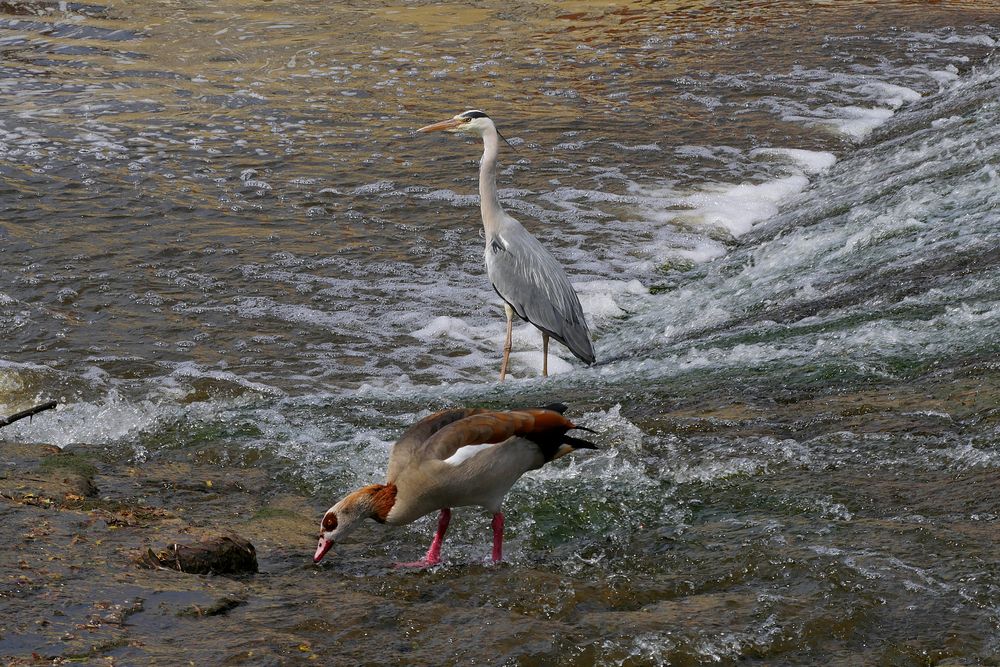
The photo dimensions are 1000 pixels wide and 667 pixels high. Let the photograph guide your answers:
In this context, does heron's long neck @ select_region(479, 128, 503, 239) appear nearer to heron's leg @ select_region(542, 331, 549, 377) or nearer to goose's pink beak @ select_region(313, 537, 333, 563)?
heron's leg @ select_region(542, 331, 549, 377)

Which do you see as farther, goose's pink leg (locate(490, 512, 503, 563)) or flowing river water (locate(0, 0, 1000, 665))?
goose's pink leg (locate(490, 512, 503, 563))

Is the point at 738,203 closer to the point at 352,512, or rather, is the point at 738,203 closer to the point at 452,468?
the point at 452,468

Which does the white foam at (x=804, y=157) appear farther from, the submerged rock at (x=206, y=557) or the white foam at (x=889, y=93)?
the submerged rock at (x=206, y=557)

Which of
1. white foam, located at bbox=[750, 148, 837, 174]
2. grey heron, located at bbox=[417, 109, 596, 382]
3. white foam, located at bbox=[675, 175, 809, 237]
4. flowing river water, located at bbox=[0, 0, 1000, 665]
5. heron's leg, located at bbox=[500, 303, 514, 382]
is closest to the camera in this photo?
flowing river water, located at bbox=[0, 0, 1000, 665]

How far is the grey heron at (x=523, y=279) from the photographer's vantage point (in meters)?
8.25

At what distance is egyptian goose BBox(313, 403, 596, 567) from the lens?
4430 millimetres

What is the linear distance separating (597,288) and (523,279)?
1566 mm

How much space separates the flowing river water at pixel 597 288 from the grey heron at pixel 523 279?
37cm

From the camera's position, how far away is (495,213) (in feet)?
29.6

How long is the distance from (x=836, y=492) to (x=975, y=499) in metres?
0.56

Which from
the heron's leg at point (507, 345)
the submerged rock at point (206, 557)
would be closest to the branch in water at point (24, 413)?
the submerged rock at point (206, 557)

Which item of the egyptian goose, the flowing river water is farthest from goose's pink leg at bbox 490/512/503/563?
the flowing river water

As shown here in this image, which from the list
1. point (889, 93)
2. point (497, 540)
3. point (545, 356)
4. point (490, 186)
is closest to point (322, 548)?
point (497, 540)

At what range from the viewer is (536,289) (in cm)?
843
